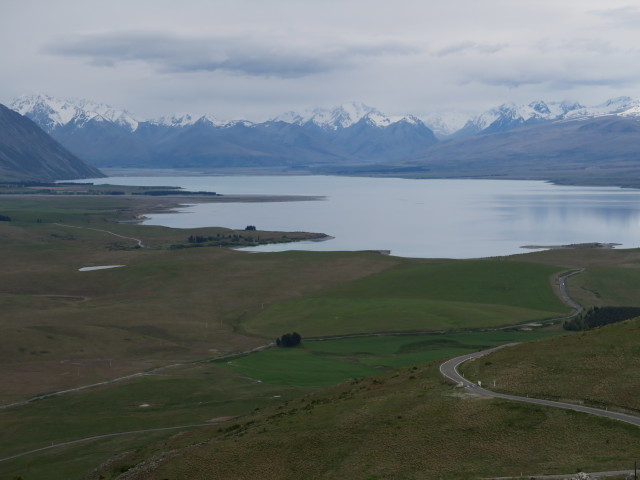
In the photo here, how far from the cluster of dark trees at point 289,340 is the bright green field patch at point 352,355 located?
1.18 m

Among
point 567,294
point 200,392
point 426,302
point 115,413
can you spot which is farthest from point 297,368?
point 567,294

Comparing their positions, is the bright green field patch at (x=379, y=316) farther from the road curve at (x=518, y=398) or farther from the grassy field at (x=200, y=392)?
the road curve at (x=518, y=398)

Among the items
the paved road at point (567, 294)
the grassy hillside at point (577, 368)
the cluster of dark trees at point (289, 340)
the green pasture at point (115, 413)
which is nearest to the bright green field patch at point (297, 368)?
the cluster of dark trees at point (289, 340)

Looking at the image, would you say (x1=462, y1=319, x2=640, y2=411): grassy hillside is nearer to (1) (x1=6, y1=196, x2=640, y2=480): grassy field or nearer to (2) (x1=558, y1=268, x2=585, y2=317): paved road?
(1) (x1=6, y1=196, x2=640, y2=480): grassy field

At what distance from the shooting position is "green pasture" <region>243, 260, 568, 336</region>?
10738 cm

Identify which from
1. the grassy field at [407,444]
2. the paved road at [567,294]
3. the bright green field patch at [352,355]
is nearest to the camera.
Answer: the grassy field at [407,444]

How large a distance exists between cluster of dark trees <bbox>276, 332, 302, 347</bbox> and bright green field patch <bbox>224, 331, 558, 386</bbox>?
118cm

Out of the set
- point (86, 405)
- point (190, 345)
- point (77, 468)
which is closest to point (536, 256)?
point (190, 345)

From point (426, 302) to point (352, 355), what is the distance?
1150 inches

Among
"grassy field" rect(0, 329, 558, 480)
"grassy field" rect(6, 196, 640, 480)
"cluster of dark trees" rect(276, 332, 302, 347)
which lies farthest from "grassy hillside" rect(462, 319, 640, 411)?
"cluster of dark trees" rect(276, 332, 302, 347)

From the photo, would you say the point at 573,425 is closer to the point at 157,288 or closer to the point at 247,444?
the point at 247,444

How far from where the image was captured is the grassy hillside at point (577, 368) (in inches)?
1827

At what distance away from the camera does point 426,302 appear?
118625 millimetres

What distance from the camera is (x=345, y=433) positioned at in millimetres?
45875
